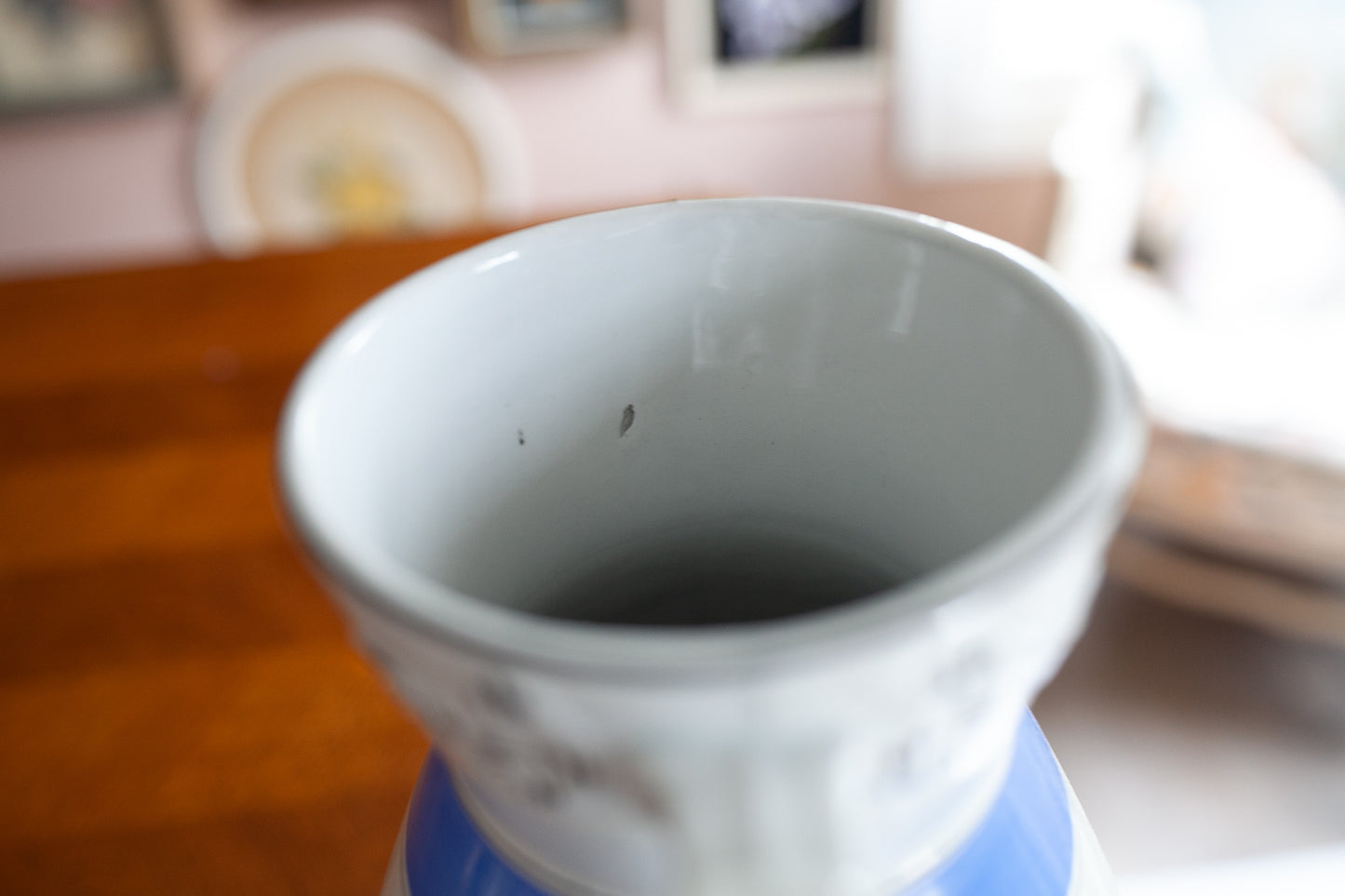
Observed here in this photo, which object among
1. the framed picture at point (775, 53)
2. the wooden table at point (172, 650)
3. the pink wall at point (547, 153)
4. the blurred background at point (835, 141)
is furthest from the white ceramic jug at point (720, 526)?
Result: the framed picture at point (775, 53)

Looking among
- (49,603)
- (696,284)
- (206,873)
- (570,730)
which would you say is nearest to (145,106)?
(49,603)

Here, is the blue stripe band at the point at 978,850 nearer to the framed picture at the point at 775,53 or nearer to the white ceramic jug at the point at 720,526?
the white ceramic jug at the point at 720,526

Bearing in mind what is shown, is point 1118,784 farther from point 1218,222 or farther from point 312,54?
point 312,54

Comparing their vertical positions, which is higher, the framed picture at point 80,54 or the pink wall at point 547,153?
the framed picture at point 80,54

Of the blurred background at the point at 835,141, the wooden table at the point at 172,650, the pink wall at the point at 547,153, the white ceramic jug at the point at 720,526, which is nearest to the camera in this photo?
the white ceramic jug at the point at 720,526

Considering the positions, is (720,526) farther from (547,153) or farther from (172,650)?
(547,153)

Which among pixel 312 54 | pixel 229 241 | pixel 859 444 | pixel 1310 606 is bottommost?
pixel 1310 606
